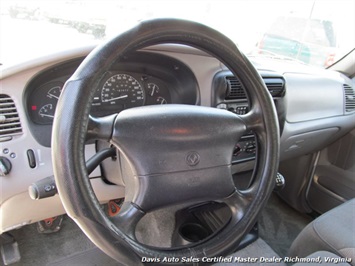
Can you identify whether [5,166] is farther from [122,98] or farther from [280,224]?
[280,224]

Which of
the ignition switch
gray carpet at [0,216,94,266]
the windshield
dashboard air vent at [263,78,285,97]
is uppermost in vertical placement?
the windshield

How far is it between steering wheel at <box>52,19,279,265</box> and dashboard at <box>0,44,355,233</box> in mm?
66

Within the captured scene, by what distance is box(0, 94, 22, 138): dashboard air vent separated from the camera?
87cm

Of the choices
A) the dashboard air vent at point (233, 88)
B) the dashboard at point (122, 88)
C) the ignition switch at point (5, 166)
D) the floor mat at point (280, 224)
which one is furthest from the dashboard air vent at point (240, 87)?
the floor mat at point (280, 224)

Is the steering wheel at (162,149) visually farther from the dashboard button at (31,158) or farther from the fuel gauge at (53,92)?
the fuel gauge at (53,92)

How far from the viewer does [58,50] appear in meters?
0.90

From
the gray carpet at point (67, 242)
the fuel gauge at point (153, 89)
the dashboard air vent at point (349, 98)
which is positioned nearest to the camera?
the fuel gauge at point (153, 89)

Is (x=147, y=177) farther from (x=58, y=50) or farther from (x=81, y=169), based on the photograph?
(x=58, y=50)

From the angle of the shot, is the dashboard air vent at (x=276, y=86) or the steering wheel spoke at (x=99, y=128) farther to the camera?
the dashboard air vent at (x=276, y=86)

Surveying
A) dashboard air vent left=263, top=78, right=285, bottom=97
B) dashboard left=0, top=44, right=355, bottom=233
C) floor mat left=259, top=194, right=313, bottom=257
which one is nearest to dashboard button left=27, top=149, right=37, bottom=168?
dashboard left=0, top=44, right=355, bottom=233

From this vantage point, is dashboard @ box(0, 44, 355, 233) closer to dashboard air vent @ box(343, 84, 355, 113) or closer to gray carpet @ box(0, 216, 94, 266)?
dashboard air vent @ box(343, 84, 355, 113)

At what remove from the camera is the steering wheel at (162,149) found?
57 cm

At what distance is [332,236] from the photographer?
1037 mm

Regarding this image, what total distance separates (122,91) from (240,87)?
0.46 m
